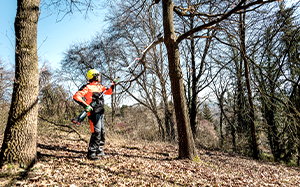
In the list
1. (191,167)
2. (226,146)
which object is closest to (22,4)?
(191,167)

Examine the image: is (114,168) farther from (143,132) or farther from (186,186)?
(143,132)

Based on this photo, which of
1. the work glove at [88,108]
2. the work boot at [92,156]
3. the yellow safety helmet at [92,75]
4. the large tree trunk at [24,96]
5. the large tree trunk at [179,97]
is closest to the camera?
the large tree trunk at [24,96]

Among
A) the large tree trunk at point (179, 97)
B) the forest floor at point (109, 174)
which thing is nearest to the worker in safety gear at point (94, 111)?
the forest floor at point (109, 174)

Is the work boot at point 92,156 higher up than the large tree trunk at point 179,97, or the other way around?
the large tree trunk at point 179,97

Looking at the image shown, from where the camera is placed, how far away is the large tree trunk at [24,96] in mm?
2921

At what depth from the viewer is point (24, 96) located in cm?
306

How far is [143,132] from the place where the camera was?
11.8m

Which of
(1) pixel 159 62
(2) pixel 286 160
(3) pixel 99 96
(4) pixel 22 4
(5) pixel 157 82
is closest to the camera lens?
(4) pixel 22 4

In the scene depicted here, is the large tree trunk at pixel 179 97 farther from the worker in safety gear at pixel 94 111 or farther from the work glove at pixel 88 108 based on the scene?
the work glove at pixel 88 108

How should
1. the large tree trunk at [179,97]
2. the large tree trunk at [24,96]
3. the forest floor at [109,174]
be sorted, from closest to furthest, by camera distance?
the forest floor at [109,174]
the large tree trunk at [24,96]
the large tree trunk at [179,97]

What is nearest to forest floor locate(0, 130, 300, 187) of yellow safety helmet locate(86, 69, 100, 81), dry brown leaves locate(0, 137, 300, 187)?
dry brown leaves locate(0, 137, 300, 187)

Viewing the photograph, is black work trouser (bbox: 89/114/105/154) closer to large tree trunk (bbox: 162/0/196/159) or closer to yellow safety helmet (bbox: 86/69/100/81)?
yellow safety helmet (bbox: 86/69/100/81)

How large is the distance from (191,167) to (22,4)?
515cm

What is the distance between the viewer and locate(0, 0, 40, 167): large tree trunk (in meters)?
2.92
